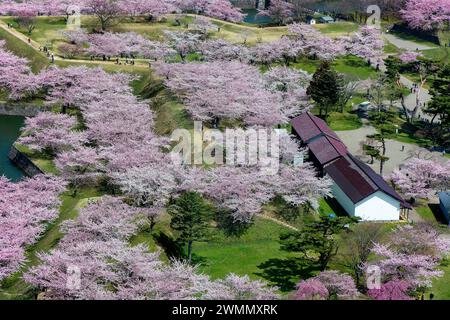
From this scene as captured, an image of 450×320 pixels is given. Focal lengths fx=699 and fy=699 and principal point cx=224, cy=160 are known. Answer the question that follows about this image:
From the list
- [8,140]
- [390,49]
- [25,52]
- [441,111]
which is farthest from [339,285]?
[390,49]

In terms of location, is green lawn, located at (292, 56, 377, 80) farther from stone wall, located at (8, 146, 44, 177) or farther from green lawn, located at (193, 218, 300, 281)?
green lawn, located at (193, 218, 300, 281)

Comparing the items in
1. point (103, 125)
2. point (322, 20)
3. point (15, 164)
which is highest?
point (322, 20)

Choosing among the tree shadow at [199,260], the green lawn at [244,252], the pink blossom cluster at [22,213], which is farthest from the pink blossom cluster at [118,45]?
the tree shadow at [199,260]

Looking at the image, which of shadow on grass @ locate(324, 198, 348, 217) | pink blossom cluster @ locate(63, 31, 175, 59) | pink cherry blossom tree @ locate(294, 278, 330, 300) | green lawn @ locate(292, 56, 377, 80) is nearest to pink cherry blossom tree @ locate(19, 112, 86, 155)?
pink blossom cluster @ locate(63, 31, 175, 59)

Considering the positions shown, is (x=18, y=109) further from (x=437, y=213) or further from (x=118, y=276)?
(x=437, y=213)

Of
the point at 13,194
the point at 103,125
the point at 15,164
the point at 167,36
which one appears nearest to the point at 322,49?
the point at 167,36

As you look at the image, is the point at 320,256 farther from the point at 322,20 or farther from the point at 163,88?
the point at 322,20
